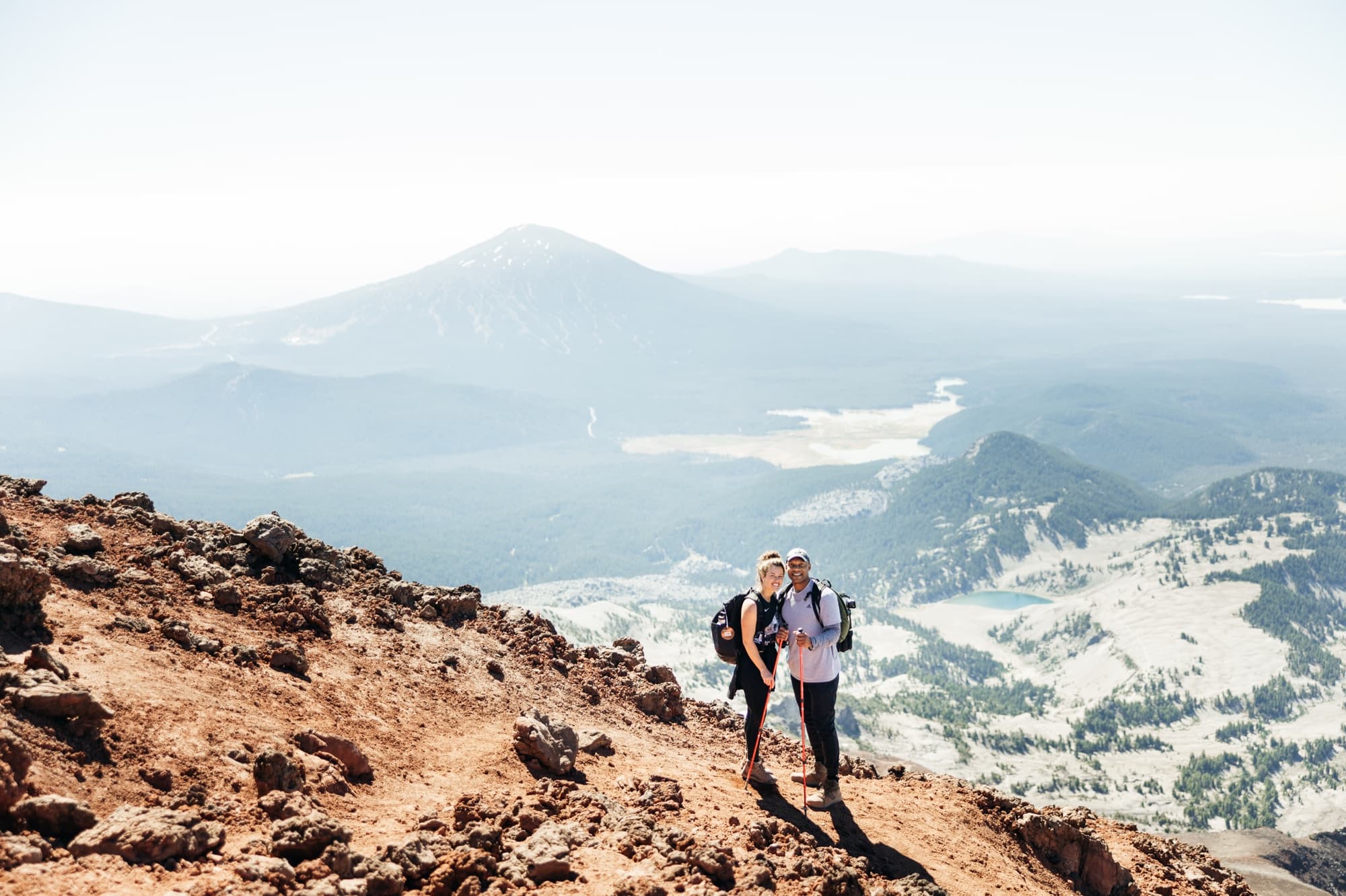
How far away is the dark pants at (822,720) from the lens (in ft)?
33.4

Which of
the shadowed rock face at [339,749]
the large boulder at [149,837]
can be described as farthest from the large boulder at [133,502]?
the large boulder at [149,837]

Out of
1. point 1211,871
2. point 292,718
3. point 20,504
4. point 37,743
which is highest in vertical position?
point 20,504

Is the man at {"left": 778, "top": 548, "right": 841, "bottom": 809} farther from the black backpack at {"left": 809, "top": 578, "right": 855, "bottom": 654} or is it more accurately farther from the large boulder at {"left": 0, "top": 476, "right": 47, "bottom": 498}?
the large boulder at {"left": 0, "top": 476, "right": 47, "bottom": 498}

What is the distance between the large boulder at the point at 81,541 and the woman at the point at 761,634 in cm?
851

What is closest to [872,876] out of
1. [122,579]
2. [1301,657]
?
[122,579]

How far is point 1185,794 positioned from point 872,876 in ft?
312

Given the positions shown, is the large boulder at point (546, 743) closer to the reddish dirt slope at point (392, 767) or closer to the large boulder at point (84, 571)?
the reddish dirt slope at point (392, 767)

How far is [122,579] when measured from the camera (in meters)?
11.4

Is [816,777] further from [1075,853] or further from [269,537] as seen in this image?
[269,537]

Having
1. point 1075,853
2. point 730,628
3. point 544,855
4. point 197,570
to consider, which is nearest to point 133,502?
point 197,570

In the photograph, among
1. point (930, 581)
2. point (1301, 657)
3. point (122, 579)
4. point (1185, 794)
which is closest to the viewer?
point (122, 579)

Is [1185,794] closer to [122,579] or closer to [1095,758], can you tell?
[1095,758]

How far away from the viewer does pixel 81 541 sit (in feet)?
38.4

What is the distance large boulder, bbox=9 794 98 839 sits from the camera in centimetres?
646
